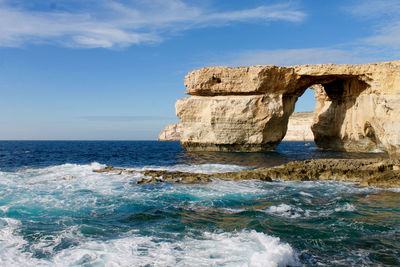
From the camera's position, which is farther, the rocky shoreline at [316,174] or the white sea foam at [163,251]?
the rocky shoreline at [316,174]

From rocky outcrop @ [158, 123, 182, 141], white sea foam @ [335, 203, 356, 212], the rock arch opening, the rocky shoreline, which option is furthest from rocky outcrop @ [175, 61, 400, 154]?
rocky outcrop @ [158, 123, 182, 141]

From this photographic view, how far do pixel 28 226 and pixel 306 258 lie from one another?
21.4ft

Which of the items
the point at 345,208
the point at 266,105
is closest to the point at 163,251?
the point at 345,208

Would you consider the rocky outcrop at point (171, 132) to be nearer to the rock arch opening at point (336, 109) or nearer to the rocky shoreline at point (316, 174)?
the rock arch opening at point (336, 109)

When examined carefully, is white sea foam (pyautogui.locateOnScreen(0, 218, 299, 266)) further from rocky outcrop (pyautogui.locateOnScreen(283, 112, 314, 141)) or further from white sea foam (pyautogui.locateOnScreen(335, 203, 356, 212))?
rocky outcrop (pyautogui.locateOnScreen(283, 112, 314, 141))

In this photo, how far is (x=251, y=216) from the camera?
8547mm

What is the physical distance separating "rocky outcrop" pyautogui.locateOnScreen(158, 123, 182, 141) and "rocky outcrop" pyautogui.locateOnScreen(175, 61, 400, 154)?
7747 centimetres

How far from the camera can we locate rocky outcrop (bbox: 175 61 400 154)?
28125 millimetres

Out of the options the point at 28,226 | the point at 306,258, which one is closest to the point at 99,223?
the point at 28,226

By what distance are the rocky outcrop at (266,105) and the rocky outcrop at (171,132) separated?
254ft

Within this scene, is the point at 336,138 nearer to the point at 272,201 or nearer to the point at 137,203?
the point at 272,201

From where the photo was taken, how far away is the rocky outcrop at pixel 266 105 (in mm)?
28125

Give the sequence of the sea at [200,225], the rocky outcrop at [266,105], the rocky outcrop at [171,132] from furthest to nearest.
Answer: the rocky outcrop at [171,132]
the rocky outcrop at [266,105]
the sea at [200,225]

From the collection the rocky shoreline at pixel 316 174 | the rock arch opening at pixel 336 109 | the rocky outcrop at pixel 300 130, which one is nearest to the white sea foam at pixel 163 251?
the rocky shoreline at pixel 316 174
